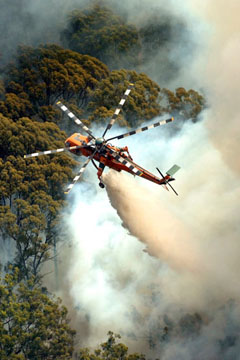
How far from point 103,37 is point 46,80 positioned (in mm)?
20373

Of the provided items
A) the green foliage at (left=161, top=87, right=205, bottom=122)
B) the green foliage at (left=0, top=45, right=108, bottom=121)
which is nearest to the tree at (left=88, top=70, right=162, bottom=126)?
the green foliage at (left=161, top=87, right=205, bottom=122)

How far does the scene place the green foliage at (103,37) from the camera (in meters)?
110

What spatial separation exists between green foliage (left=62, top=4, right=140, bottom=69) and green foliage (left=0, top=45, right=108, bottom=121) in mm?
13029

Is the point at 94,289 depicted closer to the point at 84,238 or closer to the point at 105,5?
the point at 84,238

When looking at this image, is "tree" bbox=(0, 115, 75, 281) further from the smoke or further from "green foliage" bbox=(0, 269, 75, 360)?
"green foliage" bbox=(0, 269, 75, 360)

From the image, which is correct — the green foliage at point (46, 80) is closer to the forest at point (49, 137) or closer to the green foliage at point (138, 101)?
the forest at point (49, 137)

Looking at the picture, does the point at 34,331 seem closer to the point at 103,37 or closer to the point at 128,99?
the point at 128,99

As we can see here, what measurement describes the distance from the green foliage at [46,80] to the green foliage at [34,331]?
88.5ft

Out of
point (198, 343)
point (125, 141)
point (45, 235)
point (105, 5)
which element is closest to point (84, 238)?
point (45, 235)

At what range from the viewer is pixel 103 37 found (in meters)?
110

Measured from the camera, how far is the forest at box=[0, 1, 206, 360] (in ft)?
220

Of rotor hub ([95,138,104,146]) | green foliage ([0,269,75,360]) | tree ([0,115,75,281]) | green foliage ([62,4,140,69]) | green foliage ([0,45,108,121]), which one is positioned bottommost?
green foliage ([0,269,75,360])

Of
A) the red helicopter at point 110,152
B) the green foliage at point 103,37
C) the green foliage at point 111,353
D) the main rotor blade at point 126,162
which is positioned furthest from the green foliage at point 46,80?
the green foliage at point 111,353

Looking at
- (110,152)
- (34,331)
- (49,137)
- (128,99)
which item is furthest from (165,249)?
(128,99)
